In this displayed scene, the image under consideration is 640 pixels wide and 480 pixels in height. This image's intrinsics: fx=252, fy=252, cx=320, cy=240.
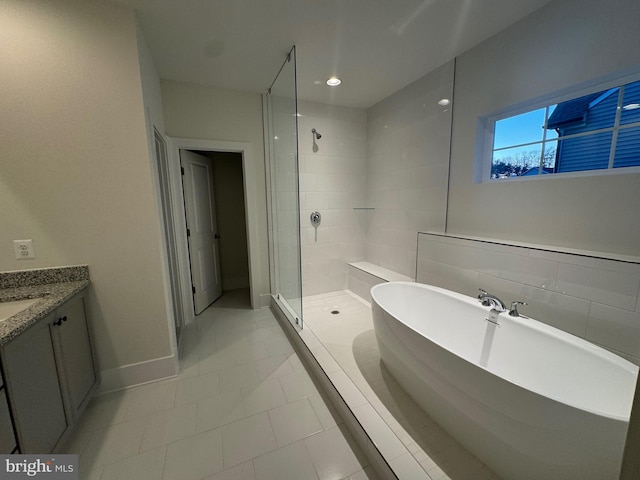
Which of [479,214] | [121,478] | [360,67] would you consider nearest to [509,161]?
[479,214]

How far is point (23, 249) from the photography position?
5.25 feet

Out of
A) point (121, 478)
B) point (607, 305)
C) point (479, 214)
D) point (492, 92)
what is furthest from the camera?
point (479, 214)

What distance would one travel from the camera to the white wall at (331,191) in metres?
3.32

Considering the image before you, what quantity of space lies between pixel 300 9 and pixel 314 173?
69.8 inches

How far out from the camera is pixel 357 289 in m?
3.52

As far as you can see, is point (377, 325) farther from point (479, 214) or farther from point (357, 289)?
point (357, 289)

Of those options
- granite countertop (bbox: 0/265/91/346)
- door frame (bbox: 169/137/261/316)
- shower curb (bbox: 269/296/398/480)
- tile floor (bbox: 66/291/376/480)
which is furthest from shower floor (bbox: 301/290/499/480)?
granite countertop (bbox: 0/265/91/346)

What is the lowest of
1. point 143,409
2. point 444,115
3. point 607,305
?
point 143,409

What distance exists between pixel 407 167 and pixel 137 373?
128 inches

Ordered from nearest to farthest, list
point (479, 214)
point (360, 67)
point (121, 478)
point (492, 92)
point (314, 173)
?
point (121, 478) → point (492, 92) → point (479, 214) → point (360, 67) → point (314, 173)

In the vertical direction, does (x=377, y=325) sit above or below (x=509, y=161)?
below

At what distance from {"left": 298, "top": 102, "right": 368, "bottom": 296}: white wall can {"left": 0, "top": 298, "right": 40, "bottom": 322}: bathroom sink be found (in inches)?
96.4

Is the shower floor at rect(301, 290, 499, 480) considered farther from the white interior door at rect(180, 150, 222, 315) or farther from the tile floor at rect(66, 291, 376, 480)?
the white interior door at rect(180, 150, 222, 315)

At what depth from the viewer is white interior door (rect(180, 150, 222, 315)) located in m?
3.02
